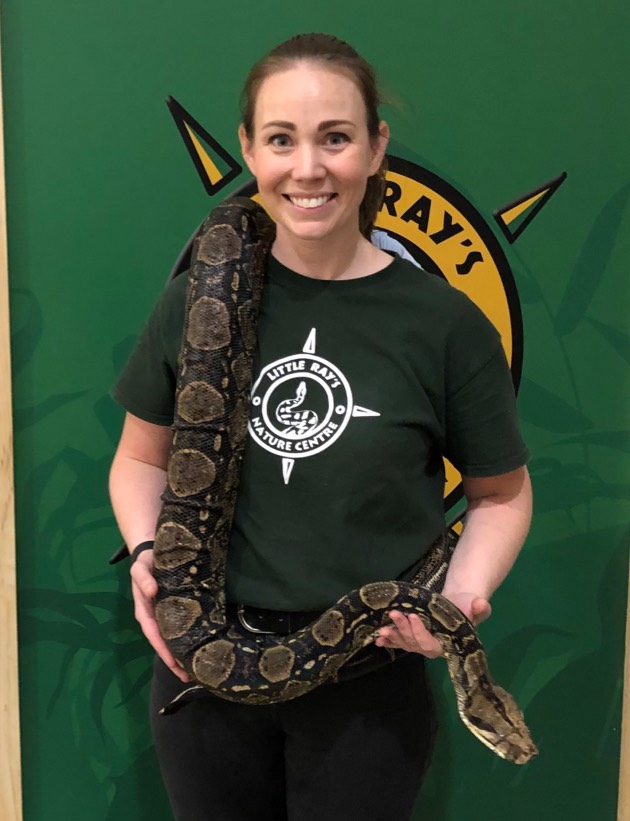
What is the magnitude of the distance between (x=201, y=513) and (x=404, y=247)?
918 millimetres

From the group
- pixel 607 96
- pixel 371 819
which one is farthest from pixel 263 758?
pixel 607 96

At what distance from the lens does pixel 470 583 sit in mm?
1324

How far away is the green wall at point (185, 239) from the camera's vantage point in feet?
5.97

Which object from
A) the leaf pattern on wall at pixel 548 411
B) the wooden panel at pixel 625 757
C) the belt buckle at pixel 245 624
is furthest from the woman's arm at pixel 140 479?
the wooden panel at pixel 625 757

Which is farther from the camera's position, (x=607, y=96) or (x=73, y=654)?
(x=73, y=654)

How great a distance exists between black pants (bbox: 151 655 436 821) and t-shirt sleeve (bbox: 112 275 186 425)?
0.48 m

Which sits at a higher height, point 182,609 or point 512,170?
point 512,170

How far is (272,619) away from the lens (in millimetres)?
1300

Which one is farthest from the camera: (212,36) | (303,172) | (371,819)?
(212,36)

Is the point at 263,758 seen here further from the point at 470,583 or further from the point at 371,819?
the point at 470,583

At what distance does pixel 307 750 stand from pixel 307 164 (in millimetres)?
973

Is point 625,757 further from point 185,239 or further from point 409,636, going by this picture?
point 185,239

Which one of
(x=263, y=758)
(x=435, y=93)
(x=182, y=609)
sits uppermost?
(x=435, y=93)

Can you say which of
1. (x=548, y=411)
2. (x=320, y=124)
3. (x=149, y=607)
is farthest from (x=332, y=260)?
(x=548, y=411)
